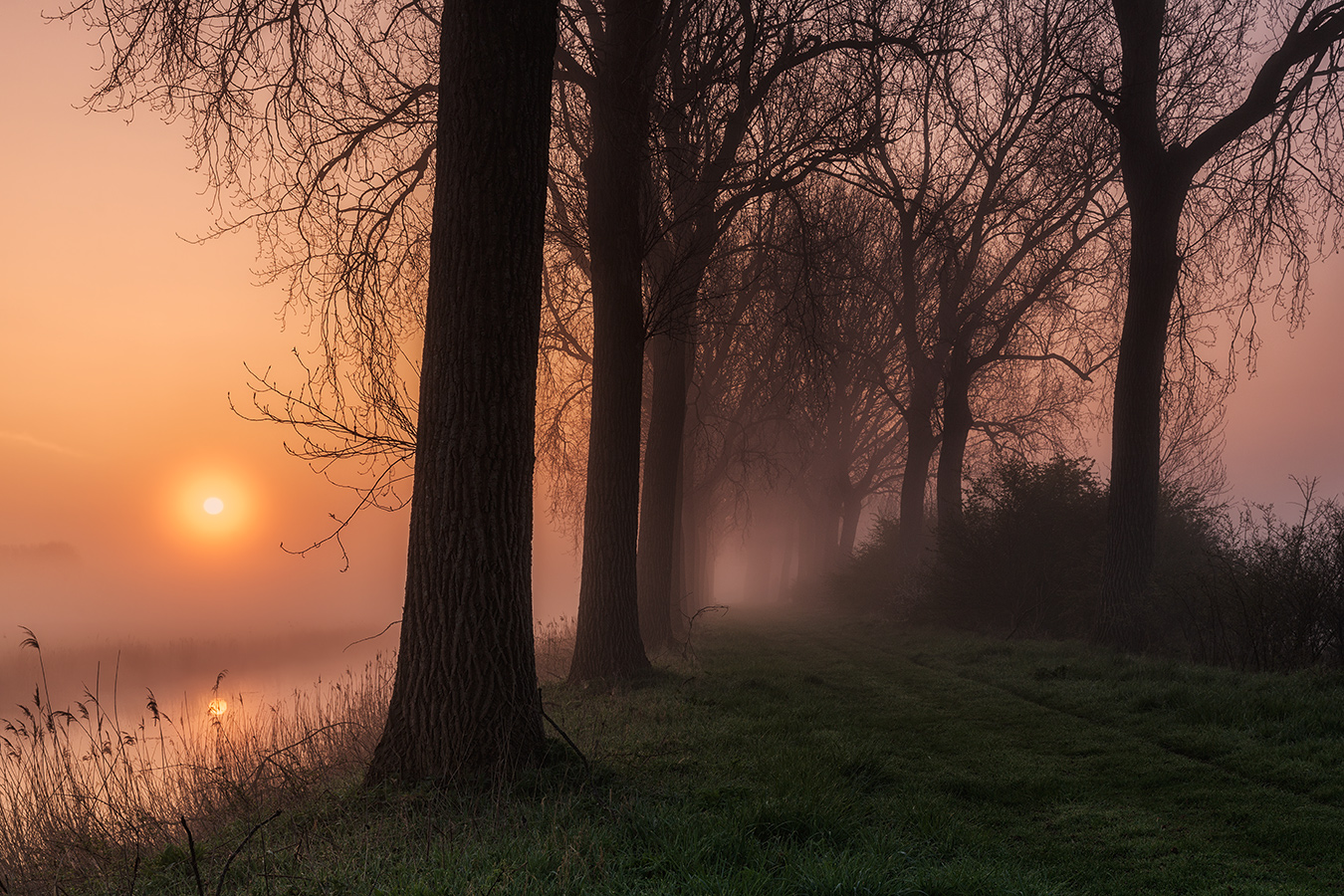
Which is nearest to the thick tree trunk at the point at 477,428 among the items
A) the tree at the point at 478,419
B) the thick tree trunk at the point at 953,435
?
the tree at the point at 478,419

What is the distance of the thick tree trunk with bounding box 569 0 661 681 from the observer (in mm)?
9047

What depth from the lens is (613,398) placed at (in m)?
9.27

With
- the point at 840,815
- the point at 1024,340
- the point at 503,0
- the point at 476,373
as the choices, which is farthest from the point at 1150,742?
the point at 1024,340

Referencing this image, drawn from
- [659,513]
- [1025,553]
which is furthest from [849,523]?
[659,513]

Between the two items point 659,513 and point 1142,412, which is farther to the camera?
point 659,513

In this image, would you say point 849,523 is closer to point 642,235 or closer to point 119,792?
point 642,235

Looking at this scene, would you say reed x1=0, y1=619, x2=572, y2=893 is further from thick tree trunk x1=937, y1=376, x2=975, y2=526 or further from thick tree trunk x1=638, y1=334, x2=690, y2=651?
thick tree trunk x1=937, y1=376, x2=975, y2=526

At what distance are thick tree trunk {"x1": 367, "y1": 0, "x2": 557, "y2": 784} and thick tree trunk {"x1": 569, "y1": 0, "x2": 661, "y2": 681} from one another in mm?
3941

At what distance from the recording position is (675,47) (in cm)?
978

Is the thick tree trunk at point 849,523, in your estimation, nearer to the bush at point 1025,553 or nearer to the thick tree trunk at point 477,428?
the bush at point 1025,553

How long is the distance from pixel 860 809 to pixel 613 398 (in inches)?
231

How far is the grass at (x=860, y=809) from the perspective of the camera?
10.8 ft

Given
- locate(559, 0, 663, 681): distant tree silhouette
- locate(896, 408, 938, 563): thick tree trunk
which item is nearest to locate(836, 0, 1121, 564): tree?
locate(896, 408, 938, 563): thick tree trunk

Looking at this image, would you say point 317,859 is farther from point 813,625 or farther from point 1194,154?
point 813,625
